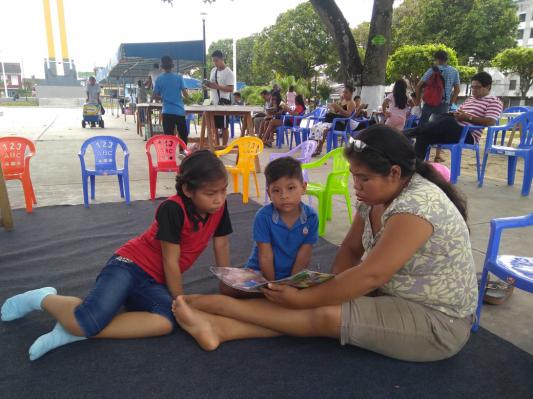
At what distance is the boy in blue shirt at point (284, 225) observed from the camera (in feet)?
6.67

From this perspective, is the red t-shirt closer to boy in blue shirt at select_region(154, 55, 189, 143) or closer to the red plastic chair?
the red plastic chair

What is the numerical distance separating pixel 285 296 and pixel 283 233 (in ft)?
1.68

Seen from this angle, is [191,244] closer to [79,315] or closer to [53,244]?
[79,315]

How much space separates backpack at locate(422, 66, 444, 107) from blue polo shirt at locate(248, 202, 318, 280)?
515 centimetres

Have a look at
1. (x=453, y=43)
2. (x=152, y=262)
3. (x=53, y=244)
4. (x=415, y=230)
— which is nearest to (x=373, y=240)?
(x=415, y=230)

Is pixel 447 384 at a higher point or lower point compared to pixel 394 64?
lower

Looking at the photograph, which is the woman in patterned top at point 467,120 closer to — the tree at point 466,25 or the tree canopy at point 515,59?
the tree at point 466,25

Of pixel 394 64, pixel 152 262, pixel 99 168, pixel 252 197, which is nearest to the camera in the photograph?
pixel 152 262

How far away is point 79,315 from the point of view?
1700 mm

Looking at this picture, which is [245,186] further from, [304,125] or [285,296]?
[304,125]

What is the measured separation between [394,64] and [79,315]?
22.3 meters

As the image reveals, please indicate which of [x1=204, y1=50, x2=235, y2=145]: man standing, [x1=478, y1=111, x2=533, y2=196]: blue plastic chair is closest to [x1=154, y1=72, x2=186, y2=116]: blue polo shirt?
[x1=204, y1=50, x2=235, y2=145]: man standing

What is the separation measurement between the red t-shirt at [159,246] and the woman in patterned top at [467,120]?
3.66m

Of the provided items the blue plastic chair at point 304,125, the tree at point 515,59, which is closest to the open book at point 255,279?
the blue plastic chair at point 304,125
